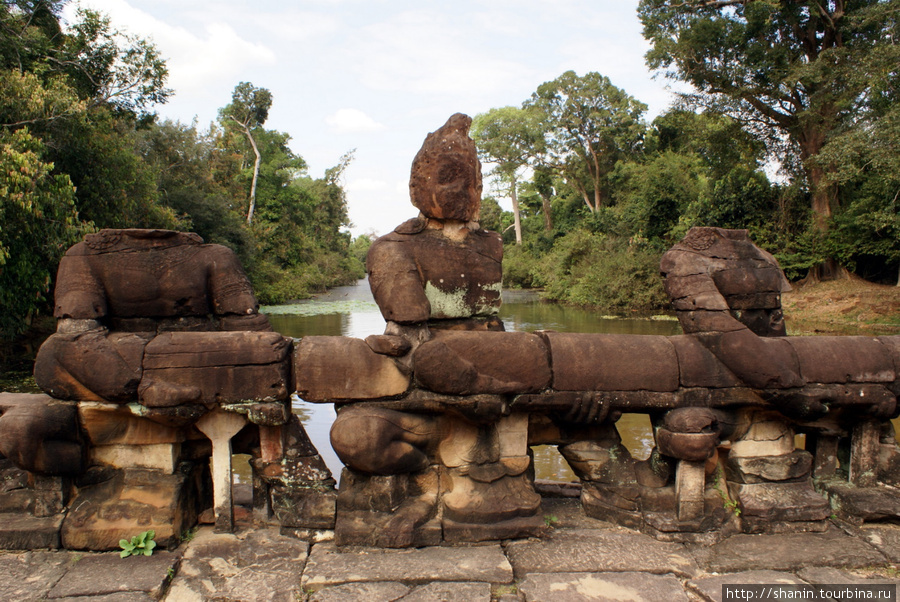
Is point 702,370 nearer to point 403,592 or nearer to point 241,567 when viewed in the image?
point 403,592

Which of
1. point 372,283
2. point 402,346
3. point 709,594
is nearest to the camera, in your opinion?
point 709,594

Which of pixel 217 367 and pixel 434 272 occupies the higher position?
pixel 434 272

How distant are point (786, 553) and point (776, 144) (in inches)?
754

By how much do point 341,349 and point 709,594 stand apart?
6.63 feet

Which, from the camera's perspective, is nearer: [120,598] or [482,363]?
[120,598]

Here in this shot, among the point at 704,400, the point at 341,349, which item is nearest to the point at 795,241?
the point at 704,400

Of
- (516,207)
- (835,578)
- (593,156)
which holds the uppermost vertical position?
(593,156)

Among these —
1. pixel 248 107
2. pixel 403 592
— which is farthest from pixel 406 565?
pixel 248 107

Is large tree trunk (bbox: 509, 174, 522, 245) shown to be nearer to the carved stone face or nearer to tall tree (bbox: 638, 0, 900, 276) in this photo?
tall tree (bbox: 638, 0, 900, 276)

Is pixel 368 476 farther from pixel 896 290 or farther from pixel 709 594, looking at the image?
pixel 896 290

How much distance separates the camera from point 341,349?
9.96 ft

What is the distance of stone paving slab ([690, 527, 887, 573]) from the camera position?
2854 mm

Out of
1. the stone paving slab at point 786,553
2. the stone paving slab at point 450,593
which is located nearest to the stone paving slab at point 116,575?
the stone paving slab at point 450,593

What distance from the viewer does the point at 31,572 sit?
275 centimetres
